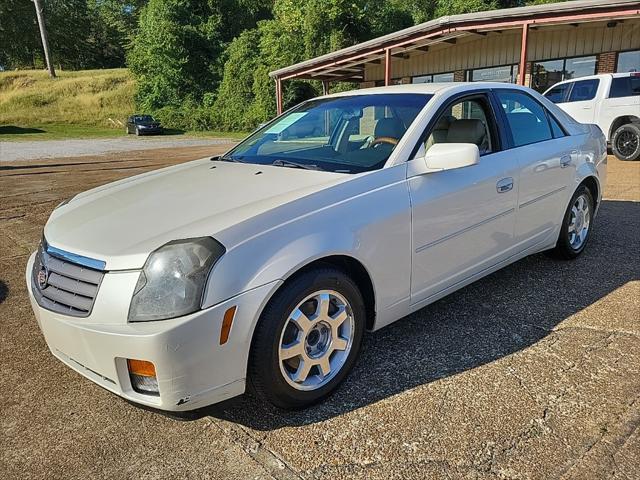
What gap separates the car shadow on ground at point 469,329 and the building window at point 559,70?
1360 centimetres

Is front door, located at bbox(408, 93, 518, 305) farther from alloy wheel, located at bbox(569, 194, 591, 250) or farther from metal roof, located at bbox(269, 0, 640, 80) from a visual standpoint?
metal roof, located at bbox(269, 0, 640, 80)

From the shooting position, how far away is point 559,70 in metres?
16.7

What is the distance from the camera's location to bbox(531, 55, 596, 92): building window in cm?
1599

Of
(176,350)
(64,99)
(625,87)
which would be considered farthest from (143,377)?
(64,99)

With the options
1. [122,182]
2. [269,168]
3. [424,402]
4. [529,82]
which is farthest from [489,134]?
[529,82]

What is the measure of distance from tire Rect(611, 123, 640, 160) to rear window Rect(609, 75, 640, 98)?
0.74 m

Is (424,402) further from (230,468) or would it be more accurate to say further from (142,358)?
(142,358)

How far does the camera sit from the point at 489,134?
3.47m

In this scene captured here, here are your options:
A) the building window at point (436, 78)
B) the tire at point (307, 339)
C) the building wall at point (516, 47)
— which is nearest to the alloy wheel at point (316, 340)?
the tire at point (307, 339)

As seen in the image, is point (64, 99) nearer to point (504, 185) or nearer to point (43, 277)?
point (43, 277)

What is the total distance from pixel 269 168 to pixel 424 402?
1632mm

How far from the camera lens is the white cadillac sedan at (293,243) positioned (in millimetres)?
2061

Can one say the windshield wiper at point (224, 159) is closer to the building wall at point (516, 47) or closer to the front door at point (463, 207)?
the front door at point (463, 207)

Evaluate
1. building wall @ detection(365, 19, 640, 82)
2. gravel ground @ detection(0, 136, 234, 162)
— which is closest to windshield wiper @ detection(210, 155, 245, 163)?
building wall @ detection(365, 19, 640, 82)
